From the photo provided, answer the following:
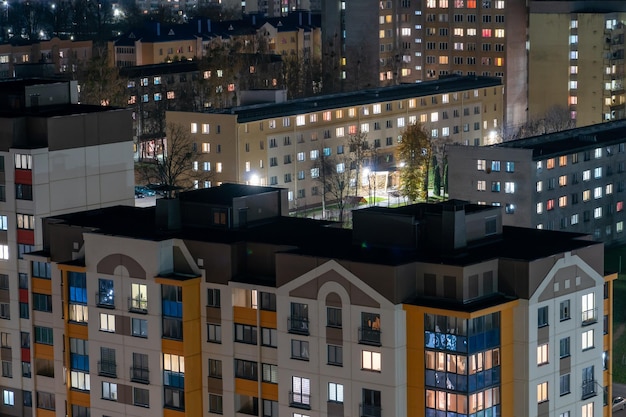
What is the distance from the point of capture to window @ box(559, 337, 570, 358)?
98.5ft

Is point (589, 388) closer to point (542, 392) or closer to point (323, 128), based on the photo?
point (542, 392)

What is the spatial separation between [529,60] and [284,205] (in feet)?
181

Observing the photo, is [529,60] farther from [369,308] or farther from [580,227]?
[369,308]

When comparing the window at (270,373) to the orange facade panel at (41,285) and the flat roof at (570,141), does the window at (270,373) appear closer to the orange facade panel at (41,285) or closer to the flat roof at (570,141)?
the orange facade panel at (41,285)

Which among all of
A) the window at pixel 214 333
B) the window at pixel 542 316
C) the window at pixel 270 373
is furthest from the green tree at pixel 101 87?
the window at pixel 542 316

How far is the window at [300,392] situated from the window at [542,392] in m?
4.04

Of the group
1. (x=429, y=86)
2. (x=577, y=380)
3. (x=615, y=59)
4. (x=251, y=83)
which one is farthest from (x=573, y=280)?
(x=251, y=83)

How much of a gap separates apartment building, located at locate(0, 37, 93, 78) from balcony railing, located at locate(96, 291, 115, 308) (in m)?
65.2

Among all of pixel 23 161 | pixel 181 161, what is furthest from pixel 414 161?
pixel 23 161

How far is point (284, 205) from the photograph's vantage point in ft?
114

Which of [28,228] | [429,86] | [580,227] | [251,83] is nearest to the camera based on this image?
[28,228]

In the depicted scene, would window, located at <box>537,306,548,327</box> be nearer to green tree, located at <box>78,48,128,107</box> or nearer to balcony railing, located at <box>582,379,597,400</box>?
balcony railing, located at <box>582,379,597,400</box>

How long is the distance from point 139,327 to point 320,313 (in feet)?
13.3

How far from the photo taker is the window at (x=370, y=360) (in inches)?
1150
